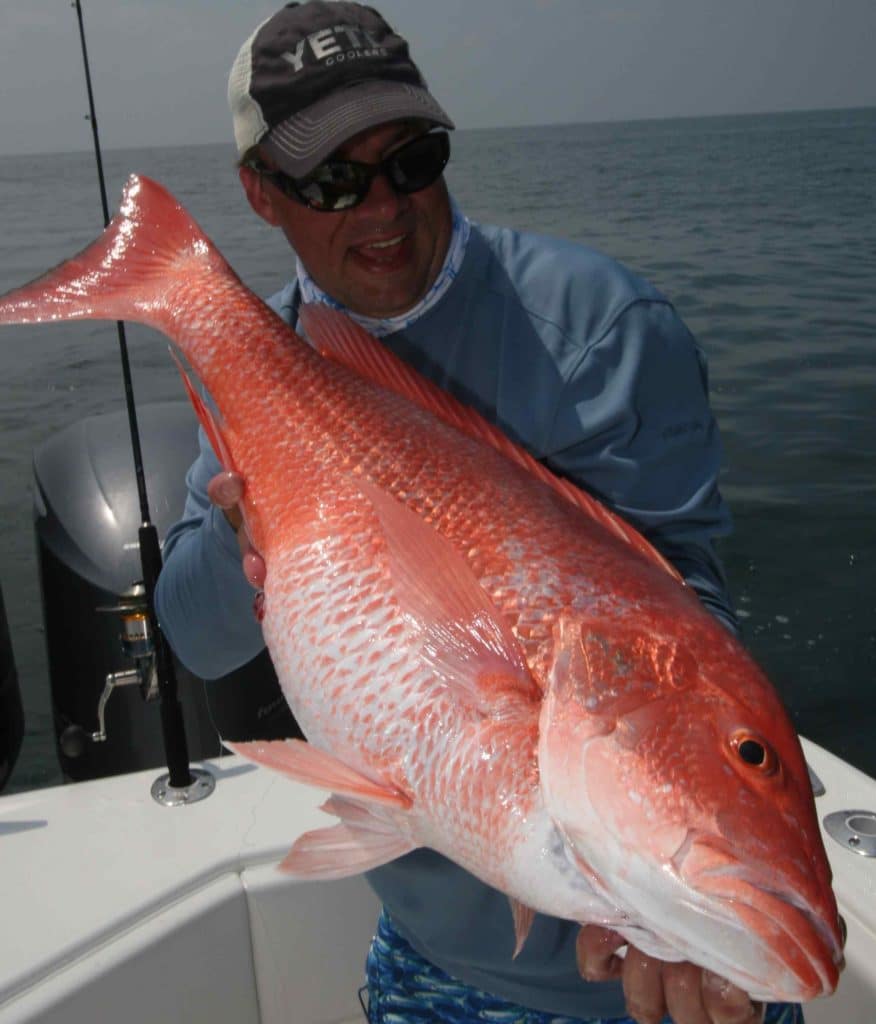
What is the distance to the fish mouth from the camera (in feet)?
3.41

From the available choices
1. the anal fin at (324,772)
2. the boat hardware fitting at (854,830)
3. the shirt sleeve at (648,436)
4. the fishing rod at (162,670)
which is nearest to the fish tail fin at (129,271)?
the fishing rod at (162,670)

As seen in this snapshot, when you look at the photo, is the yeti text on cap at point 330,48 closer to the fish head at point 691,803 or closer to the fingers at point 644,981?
the fish head at point 691,803

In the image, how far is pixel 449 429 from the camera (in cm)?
162

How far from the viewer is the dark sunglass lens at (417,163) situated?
172cm

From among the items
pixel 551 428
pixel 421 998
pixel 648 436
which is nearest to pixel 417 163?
pixel 551 428

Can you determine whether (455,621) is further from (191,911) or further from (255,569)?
(191,911)

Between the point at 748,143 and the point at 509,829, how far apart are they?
56834 millimetres

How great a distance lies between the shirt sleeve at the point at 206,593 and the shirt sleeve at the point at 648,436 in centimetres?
62

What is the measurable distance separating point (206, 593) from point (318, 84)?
2.93ft

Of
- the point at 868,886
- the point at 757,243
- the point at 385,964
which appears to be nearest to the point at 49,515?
the point at 385,964

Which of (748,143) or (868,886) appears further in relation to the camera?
(748,143)

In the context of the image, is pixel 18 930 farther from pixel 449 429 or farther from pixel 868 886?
pixel 868 886

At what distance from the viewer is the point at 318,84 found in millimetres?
1680

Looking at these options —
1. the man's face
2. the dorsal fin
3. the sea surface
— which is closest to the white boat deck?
the dorsal fin
